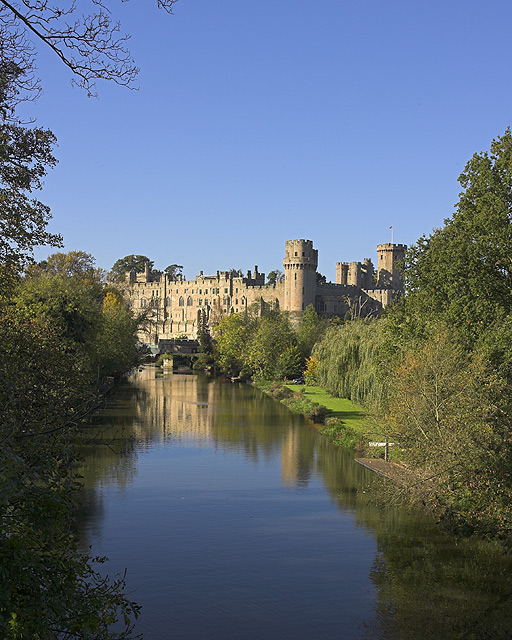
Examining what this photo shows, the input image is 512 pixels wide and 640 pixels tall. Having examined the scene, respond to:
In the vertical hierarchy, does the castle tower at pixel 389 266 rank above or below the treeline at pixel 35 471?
above

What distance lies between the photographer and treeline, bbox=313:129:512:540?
50.0 feet

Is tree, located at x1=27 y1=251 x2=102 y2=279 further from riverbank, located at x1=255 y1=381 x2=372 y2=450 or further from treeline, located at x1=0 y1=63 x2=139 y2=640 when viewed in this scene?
treeline, located at x1=0 y1=63 x2=139 y2=640

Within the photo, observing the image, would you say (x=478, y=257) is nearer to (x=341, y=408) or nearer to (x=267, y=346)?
(x=341, y=408)

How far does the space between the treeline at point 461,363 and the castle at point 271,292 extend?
155 feet

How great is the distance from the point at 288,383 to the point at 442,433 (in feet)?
123

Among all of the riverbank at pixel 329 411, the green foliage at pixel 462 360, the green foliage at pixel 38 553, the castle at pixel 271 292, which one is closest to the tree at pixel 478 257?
the green foliage at pixel 462 360

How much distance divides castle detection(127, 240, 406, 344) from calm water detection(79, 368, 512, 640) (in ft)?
163

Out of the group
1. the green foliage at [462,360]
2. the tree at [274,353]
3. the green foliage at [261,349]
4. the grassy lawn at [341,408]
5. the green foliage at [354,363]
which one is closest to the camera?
the green foliage at [462,360]

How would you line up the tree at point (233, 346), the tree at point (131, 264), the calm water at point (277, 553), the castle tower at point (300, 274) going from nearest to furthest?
the calm water at point (277, 553), the tree at point (233, 346), the castle tower at point (300, 274), the tree at point (131, 264)

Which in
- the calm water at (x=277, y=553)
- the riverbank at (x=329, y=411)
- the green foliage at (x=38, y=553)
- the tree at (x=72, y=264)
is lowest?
the calm water at (x=277, y=553)

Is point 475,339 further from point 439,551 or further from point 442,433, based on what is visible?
point 439,551

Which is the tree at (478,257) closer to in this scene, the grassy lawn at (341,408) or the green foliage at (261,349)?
the grassy lawn at (341,408)

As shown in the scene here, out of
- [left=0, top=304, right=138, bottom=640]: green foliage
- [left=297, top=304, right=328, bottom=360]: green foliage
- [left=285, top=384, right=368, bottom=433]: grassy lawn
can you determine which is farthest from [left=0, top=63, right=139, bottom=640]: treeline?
[left=297, top=304, right=328, bottom=360]: green foliage

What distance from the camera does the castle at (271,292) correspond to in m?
84.4
